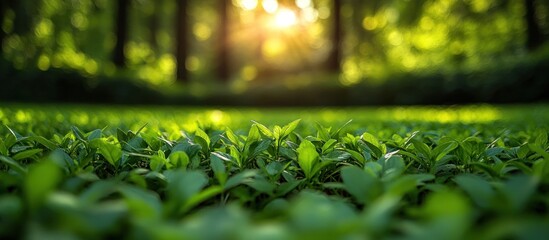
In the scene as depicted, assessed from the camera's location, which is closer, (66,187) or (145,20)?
(66,187)

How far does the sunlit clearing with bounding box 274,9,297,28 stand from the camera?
31.0m

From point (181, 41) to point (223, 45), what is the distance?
284cm

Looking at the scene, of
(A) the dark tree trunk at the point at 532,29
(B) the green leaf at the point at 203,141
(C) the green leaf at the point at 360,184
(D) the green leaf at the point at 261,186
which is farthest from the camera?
(A) the dark tree trunk at the point at 532,29

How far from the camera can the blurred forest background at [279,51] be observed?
539 inches

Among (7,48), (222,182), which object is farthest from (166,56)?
(222,182)

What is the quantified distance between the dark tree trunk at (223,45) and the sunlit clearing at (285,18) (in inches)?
338

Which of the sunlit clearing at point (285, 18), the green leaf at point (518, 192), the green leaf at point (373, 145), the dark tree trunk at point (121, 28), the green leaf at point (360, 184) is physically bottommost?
the green leaf at point (373, 145)

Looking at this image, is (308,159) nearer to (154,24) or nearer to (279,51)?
(154,24)

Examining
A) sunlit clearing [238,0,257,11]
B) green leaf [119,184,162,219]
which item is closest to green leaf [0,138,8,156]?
green leaf [119,184,162,219]

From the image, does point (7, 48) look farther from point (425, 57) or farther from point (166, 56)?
point (425, 57)

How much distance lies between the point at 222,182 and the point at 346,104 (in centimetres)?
1505

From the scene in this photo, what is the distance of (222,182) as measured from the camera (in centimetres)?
115

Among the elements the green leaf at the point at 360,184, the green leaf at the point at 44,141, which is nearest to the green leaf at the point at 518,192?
the green leaf at the point at 360,184

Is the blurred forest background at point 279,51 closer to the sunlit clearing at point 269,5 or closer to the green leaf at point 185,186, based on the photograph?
the sunlit clearing at point 269,5
